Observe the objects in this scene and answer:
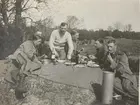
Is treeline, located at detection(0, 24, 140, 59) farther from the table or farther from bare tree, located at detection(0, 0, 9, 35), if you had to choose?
the table

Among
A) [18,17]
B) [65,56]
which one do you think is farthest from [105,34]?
[18,17]

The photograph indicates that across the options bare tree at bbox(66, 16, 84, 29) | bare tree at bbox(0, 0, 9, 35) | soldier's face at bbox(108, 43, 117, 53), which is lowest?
soldier's face at bbox(108, 43, 117, 53)

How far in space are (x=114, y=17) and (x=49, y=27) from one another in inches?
19.2

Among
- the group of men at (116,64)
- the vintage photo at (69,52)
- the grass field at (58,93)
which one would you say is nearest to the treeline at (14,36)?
the vintage photo at (69,52)

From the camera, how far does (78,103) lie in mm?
2018

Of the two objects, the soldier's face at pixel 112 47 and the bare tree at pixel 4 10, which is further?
the bare tree at pixel 4 10

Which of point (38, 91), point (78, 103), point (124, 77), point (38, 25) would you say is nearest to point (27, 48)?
point (38, 25)

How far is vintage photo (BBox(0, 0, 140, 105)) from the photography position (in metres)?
1.98

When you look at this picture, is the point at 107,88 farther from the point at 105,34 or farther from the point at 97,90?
the point at 105,34

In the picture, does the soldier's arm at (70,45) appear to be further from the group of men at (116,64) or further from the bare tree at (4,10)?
the bare tree at (4,10)

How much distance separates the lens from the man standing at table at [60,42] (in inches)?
82.5

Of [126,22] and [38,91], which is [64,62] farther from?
[126,22]

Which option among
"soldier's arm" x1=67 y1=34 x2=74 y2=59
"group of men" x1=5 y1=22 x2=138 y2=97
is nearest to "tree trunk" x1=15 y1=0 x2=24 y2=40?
"group of men" x1=5 y1=22 x2=138 y2=97

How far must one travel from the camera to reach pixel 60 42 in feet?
7.21
